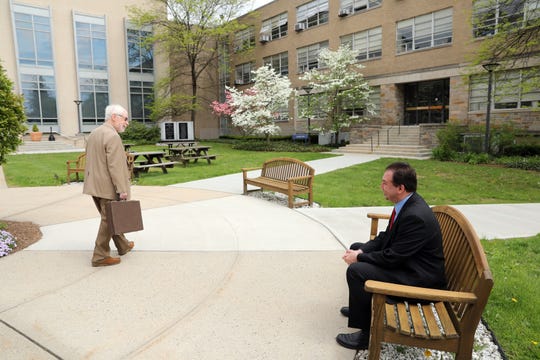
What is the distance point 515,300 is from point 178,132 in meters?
28.3

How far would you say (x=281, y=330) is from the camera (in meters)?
3.31

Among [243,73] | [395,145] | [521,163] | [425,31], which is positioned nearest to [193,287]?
[521,163]

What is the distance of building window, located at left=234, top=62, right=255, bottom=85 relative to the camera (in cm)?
3859

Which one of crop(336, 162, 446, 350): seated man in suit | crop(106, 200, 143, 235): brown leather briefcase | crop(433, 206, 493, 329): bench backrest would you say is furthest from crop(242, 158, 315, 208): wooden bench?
crop(336, 162, 446, 350): seated man in suit

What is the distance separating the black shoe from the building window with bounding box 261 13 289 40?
34.2 meters

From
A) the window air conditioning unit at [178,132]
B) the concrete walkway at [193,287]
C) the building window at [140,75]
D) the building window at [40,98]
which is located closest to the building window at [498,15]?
the concrete walkway at [193,287]

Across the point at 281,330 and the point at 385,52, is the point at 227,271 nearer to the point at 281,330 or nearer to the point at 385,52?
the point at 281,330

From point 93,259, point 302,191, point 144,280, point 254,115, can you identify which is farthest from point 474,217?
point 254,115

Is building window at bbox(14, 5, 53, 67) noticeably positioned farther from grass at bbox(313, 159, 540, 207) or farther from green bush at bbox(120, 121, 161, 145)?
grass at bbox(313, 159, 540, 207)

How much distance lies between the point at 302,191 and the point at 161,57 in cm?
3425

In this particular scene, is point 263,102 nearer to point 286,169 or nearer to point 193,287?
point 286,169

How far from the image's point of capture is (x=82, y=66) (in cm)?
3416

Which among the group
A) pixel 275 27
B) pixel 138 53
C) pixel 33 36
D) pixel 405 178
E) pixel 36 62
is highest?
pixel 275 27

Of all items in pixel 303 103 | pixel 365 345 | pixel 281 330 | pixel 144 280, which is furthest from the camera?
pixel 303 103
